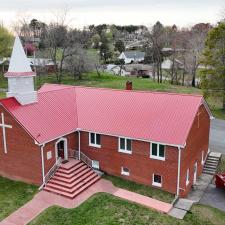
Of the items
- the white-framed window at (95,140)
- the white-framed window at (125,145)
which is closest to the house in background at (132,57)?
the white-framed window at (95,140)

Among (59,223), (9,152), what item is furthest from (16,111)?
(59,223)

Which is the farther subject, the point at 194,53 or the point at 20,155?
the point at 194,53

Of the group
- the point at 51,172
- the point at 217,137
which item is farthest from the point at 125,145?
the point at 217,137

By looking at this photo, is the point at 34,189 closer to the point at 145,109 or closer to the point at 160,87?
the point at 145,109

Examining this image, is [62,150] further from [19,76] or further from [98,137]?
[19,76]

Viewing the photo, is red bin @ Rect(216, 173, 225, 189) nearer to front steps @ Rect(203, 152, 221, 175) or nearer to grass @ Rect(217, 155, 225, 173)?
front steps @ Rect(203, 152, 221, 175)

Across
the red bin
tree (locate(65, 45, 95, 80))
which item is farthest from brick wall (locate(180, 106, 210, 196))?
tree (locate(65, 45, 95, 80))

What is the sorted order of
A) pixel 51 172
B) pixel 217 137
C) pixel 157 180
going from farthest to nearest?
pixel 217 137, pixel 51 172, pixel 157 180
